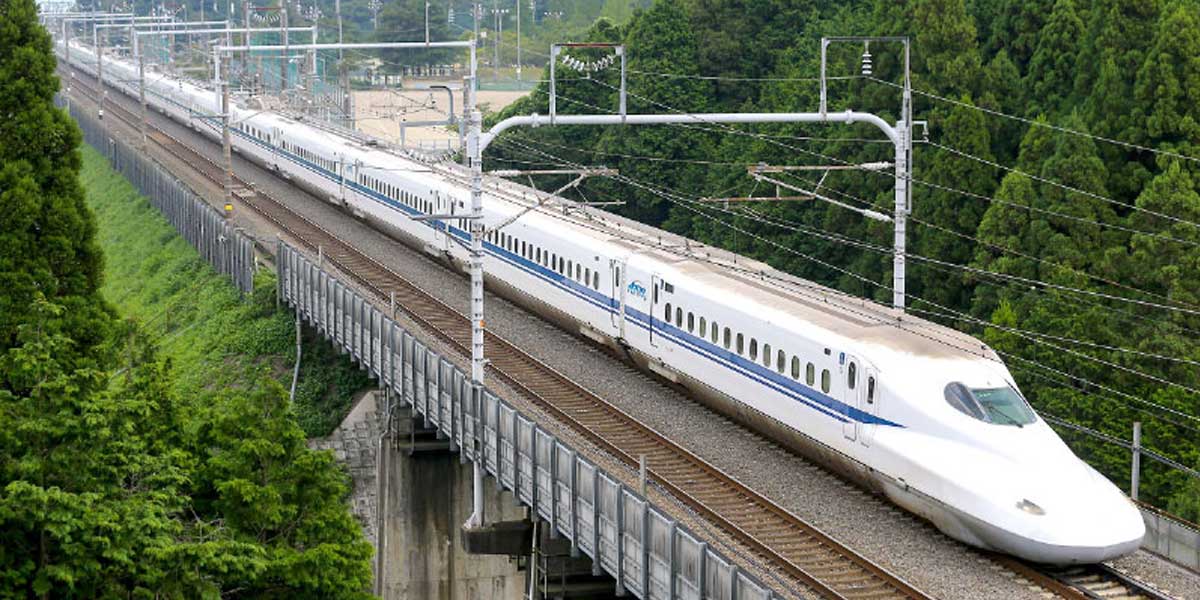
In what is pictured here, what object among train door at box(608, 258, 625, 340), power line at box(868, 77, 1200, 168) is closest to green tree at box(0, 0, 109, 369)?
train door at box(608, 258, 625, 340)

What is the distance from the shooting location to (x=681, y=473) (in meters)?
32.7

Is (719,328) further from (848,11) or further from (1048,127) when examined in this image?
(848,11)

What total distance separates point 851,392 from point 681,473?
3690 millimetres

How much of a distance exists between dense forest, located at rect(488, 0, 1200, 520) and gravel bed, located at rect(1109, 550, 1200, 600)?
28.0ft

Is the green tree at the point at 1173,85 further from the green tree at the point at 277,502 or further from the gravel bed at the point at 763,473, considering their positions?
the green tree at the point at 277,502

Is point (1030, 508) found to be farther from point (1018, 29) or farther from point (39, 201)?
point (1018, 29)

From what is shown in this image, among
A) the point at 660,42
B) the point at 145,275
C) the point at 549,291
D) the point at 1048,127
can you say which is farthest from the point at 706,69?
the point at 549,291

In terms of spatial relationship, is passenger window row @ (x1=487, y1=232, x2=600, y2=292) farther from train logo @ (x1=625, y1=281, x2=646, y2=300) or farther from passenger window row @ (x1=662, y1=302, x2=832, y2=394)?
passenger window row @ (x1=662, y1=302, x2=832, y2=394)

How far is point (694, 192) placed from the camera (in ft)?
262

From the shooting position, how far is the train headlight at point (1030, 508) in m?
26.6

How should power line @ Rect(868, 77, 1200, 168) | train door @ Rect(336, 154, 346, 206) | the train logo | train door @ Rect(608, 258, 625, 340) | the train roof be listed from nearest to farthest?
1. the train roof
2. the train logo
3. train door @ Rect(608, 258, 625, 340)
4. power line @ Rect(868, 77, 1200, 168)
5. train door @ Rect(336, 154, 346, 206)

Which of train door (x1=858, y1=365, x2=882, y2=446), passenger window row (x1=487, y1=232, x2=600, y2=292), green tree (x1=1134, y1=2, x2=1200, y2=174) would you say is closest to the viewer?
train door (x1=858, y1=365, x2=882, y2=446)

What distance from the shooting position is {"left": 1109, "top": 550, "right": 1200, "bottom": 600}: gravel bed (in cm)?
Answer: 2664

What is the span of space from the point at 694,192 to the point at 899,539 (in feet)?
170
